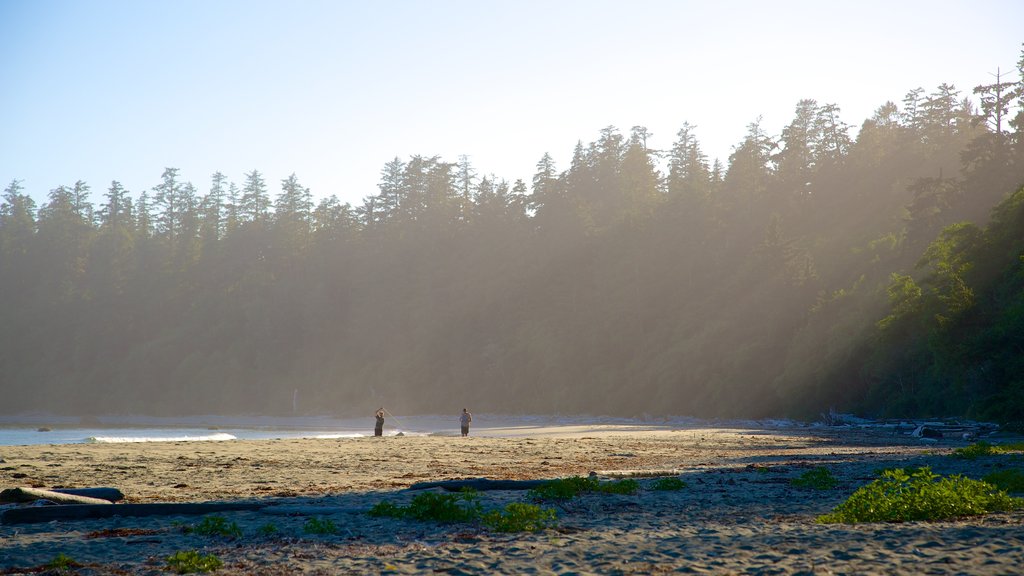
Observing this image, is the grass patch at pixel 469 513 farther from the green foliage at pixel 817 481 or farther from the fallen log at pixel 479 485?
the green foliage at pixel 817 481

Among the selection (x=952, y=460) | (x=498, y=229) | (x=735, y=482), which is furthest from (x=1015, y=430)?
(x=498, y=229)

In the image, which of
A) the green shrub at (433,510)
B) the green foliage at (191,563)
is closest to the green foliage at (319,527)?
the green shrub at (433,510)

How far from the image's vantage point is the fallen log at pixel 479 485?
1161cm

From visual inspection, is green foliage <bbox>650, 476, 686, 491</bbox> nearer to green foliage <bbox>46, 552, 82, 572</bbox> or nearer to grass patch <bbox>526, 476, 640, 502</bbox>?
grass patch <bbox>526, 476, 640, 502</bbox>

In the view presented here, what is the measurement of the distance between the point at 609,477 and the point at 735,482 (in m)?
2.17

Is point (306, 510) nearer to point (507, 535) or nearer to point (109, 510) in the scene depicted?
point (109, 510)

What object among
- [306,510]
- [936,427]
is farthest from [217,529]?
[936,427]

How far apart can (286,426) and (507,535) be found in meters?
53.8

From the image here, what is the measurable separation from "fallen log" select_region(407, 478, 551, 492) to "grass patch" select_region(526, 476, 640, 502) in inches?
24.6

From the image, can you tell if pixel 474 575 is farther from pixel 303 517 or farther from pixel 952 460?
pixel 952 460

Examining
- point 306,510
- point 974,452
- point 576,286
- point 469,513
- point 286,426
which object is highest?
point 576,286

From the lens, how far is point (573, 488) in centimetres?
1087

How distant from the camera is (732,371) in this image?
167 feet

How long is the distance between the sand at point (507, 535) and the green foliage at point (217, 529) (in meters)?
0.14
